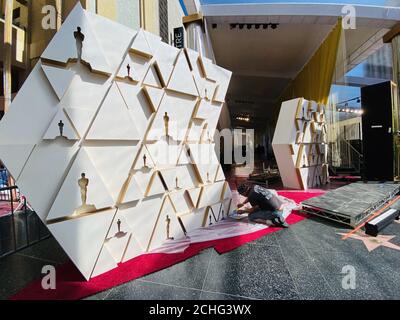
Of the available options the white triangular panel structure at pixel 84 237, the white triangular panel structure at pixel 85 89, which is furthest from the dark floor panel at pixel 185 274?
the white triangular panel structure at pixel 85 89

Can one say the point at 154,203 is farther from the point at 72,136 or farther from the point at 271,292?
the point at 271,292

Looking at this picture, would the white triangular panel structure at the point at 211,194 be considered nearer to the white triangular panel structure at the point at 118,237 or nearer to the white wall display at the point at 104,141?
the white wall display at the point at 104,141

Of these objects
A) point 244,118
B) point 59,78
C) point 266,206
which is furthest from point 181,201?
point 244,118

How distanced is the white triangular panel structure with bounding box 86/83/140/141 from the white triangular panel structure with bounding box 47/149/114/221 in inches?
9.6

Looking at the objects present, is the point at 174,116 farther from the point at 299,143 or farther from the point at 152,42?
the point at 299,143

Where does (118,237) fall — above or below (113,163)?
below

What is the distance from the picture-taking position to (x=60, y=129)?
1722 mm

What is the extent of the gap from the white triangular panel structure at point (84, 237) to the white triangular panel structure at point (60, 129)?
0.76m

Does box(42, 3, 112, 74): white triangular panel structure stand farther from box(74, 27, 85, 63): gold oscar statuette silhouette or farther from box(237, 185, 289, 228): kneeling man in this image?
box(237, 185, 289, 228): kneeling man

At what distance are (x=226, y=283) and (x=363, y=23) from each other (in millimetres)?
10001

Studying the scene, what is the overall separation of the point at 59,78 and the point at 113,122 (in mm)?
570

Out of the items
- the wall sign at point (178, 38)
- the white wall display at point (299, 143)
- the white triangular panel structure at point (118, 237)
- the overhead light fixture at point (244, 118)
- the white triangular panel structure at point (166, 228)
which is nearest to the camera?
the white triangular panel structure at point (118, 237)

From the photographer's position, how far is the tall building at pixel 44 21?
3.63 m

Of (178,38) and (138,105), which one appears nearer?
(138,105)
